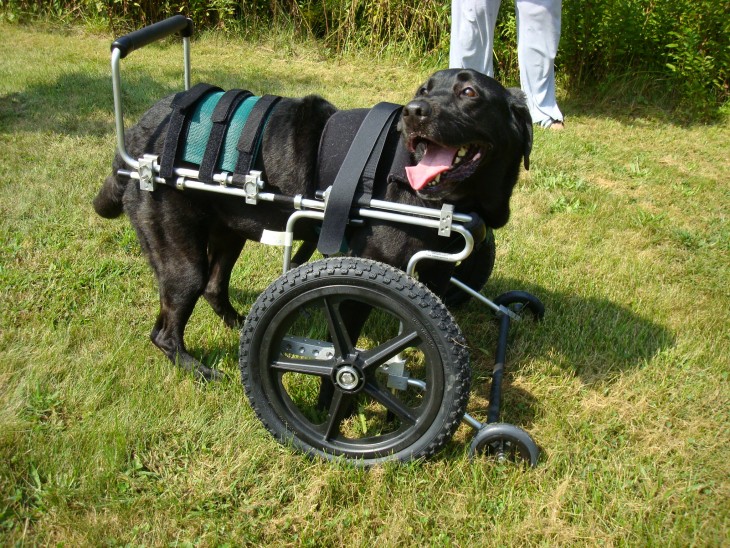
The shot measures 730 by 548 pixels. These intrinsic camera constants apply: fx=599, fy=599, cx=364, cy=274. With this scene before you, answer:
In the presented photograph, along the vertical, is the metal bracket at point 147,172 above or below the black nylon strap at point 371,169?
below

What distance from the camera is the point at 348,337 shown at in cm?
235

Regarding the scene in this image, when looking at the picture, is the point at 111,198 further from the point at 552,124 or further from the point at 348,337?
the point at 552,124

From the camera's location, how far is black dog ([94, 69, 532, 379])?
2455mm

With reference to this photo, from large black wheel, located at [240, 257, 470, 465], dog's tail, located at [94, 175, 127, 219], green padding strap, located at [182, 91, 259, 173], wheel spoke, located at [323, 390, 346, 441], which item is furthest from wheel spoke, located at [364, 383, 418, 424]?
dog's tail, located at [94, 175, 127, 219]

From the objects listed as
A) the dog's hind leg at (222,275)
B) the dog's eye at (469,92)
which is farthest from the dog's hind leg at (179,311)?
the dog's eye at (469,92)

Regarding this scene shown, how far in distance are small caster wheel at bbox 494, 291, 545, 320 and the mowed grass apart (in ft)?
0.38

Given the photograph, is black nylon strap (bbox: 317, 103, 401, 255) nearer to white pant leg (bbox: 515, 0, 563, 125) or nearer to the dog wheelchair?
the dog wheelchair

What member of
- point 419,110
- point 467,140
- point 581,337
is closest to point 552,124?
point 581,337

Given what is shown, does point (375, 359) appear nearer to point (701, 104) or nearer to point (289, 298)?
point (289, 298)

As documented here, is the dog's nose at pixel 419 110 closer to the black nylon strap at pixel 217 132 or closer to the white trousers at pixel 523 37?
the black nylon strap at pixel 217 132

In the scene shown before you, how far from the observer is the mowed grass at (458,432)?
2.24 m

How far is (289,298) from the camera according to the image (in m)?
2.26

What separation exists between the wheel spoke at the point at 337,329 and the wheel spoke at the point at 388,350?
0.08m

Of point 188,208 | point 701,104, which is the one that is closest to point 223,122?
point 188,208
